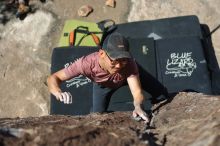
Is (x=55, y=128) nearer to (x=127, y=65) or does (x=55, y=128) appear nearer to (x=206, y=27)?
(x=127, y=65)

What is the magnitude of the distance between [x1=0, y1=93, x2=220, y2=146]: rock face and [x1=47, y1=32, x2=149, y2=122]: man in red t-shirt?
1.01 feet

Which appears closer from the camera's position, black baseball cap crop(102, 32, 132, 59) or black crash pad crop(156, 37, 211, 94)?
black baseball cap crop(102, 32, 132, 59)

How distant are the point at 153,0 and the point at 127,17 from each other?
22.8 inches

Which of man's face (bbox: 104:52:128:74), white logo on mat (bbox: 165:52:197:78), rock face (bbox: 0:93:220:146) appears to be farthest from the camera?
white logo on mat (bbox: 165:52:197:78)

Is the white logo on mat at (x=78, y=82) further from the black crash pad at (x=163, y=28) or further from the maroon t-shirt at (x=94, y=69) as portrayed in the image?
the maroon t-shirt at (x=94, y=69)

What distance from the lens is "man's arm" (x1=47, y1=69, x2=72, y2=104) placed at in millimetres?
3938

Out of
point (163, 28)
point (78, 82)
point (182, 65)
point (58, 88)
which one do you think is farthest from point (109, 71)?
point (163, 28)

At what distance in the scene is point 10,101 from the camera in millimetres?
7090

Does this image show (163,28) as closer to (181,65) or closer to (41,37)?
(181,65)

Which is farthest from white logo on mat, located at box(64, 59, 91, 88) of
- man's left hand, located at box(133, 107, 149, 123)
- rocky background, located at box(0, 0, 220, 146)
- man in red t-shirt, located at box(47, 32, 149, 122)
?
man's left hand, located at box(133, 107, 149, 123)

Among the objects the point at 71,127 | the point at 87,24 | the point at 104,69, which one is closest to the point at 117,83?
the point at 104,69

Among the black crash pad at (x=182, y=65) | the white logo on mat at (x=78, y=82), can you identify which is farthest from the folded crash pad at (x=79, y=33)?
the black crash pad at (x=182, y=65)

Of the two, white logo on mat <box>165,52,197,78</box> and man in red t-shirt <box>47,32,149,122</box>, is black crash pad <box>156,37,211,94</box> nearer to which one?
white logo on mat <box>165,52,197,78</box>

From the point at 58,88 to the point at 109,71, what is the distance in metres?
0.56
